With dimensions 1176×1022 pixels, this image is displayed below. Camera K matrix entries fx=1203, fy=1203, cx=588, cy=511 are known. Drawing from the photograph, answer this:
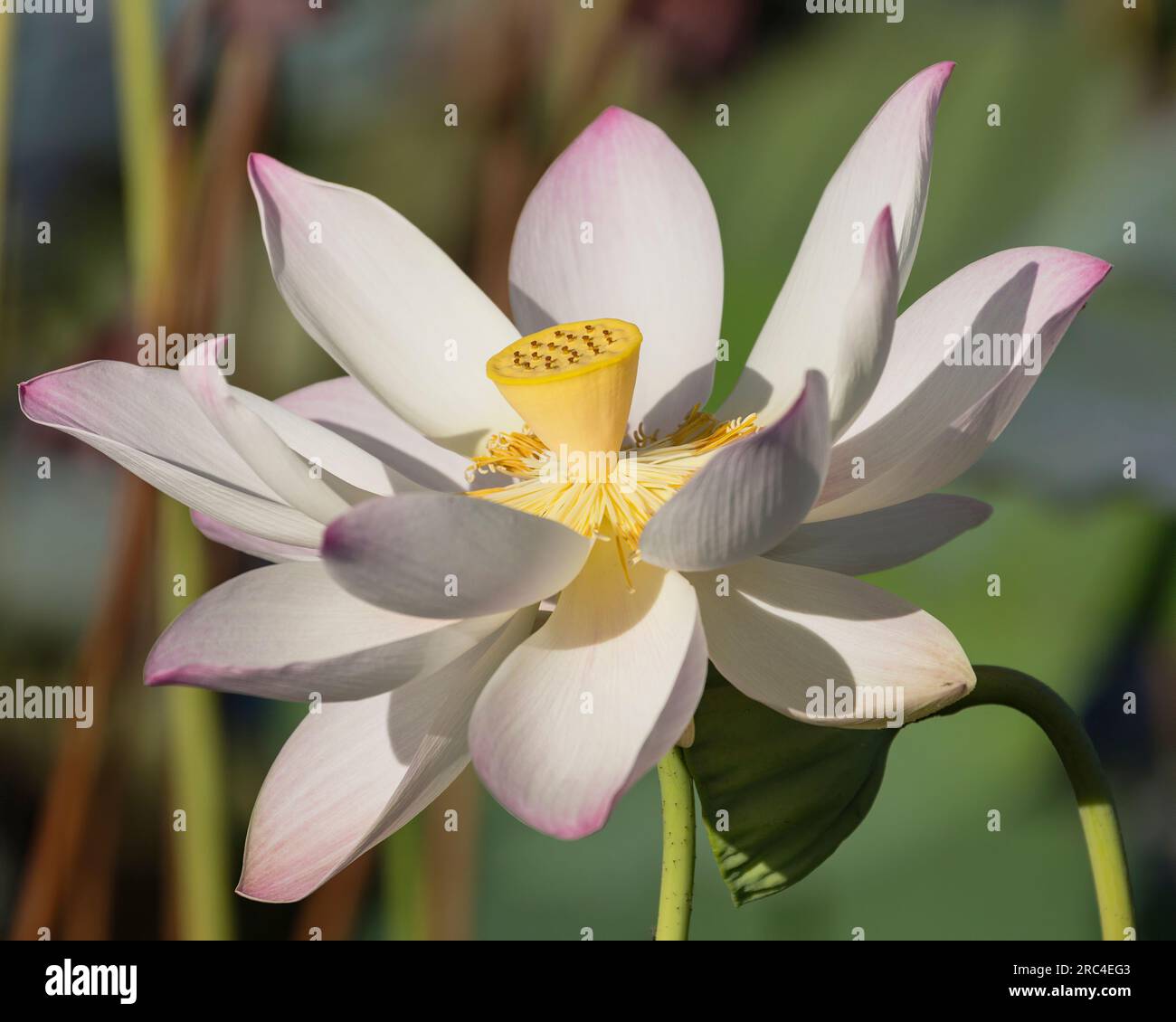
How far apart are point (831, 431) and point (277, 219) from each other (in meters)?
0.27

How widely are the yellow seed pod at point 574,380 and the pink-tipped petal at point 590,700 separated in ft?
0.25

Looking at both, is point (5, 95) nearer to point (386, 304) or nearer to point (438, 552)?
point (386, 304)

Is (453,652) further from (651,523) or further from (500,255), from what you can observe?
(500,255)

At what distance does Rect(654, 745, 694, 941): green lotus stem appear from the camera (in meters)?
0.40

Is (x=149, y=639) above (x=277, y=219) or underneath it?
underneath

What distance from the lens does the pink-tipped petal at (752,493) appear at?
344 millimetres

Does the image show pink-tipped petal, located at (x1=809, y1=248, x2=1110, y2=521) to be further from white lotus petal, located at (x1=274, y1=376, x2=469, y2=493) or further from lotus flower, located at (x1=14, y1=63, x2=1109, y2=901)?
white lotus petal, located at (x1=274, y1=376, x2=469, y2=493)

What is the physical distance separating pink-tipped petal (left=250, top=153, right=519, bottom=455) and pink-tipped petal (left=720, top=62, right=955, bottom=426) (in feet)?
0.39

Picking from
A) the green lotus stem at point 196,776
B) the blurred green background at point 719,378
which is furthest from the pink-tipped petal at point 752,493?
the green lotus stem at point 196,776

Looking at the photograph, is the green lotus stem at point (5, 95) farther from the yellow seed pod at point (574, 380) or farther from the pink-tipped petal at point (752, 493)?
the pink-tipped petal at point (752, 493)

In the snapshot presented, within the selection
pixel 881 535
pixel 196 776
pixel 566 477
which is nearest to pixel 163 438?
pixel 566 477

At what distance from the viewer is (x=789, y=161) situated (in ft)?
3.97

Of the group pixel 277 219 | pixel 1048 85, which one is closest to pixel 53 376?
pixel 277 219
